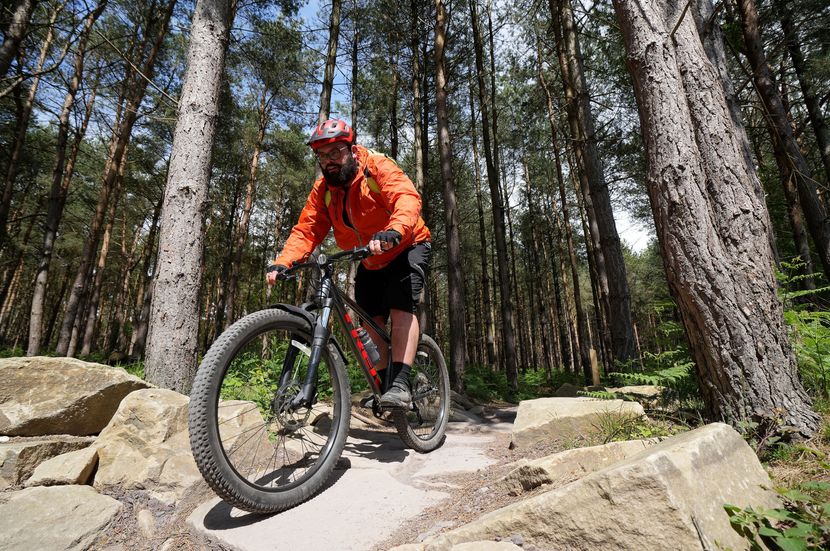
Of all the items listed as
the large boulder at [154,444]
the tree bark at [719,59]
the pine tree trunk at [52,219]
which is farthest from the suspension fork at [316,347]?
the pine tree trunk at [52,219]

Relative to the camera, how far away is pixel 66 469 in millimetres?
2473

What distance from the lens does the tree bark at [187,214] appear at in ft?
12.6

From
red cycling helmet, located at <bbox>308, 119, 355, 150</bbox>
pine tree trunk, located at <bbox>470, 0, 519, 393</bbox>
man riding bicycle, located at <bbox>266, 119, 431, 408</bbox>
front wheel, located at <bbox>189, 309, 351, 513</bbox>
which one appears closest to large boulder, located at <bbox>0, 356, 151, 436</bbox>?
front wheel, located at <bbox>189, 309, 351, 513</bbox>

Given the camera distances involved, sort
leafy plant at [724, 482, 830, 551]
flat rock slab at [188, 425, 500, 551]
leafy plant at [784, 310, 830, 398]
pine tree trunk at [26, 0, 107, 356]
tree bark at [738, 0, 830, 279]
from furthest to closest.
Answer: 1. pine tree trunk at [26, 0, 107, 356]
2. tree bark at [738, 0, 830, 279]
3. leafy plant at [784, 310, 830, 398]
4. flat rock slab at [188, 425, 500, 551]
5. leafy plant at [724, 482, 830, 551]

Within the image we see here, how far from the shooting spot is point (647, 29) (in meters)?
2.71

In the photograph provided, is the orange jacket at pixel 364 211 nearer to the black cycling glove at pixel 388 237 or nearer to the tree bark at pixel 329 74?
the black cycling glove at pixel 388 237

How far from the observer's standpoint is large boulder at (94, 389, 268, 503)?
2.46 meters

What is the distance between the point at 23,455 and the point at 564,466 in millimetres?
3449

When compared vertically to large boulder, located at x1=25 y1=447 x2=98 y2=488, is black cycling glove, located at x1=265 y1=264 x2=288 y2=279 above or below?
above

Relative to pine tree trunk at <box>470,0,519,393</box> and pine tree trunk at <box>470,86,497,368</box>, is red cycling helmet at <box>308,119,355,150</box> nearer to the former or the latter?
pine tree trunk at <box>470,0,519,393</box>

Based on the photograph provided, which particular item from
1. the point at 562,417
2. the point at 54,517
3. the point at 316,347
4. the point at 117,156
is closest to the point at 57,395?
the point at 54,517

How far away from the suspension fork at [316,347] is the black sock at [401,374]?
2.41 ft

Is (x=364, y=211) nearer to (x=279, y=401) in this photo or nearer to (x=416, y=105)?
(x=279, y=401)

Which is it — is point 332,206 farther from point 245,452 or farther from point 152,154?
point 152,154
